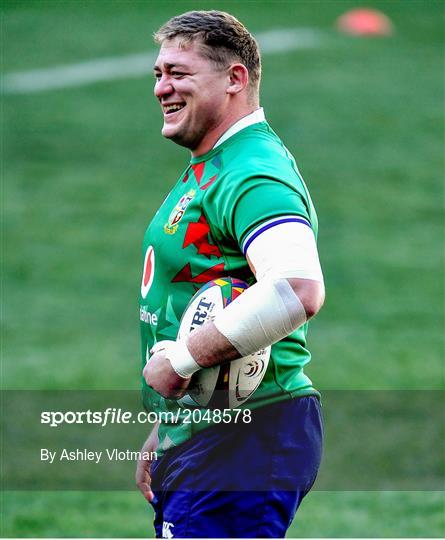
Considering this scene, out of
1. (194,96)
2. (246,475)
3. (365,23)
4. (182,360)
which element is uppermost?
(194,96)

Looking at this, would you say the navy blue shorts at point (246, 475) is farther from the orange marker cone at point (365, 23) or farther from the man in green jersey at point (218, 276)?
the orange marker cone at point (365, 23)

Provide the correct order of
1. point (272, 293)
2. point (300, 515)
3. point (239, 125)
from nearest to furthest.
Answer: point (272, 293)
point (239, 125)
point (300, 515)

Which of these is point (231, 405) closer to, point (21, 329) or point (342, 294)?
point (21, 329)

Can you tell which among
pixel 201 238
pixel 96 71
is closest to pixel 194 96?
pixel 201 238

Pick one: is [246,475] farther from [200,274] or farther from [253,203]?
[253,203]

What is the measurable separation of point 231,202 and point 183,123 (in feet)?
1.57

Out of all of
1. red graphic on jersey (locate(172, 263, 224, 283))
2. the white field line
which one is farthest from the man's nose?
the white field line

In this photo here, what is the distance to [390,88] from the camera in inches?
972

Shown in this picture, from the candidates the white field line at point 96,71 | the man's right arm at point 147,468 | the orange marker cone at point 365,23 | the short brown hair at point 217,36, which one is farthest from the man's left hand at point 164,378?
the orange marker cone at point 365,23

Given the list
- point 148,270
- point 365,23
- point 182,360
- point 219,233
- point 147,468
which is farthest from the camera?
point 365,23

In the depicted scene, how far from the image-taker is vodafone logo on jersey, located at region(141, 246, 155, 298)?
4250 millimetres

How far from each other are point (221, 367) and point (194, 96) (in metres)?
0.94

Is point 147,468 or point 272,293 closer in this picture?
point 272,293

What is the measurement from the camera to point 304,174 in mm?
20203
